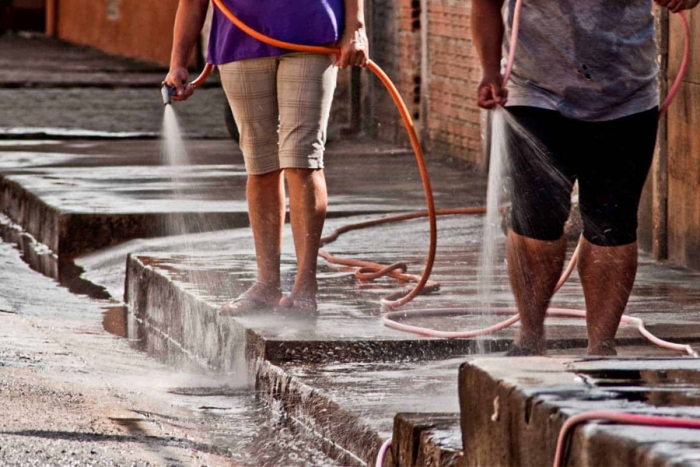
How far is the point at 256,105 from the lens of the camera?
662 centimetres

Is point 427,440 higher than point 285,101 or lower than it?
lower

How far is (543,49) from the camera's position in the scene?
18.0 ft

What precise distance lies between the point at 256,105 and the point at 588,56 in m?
1.61

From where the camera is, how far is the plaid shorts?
6.52 metres

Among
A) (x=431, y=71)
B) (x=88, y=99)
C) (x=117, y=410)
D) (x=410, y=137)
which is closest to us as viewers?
(x=117, y=410)

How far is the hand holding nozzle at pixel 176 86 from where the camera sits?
22.2 feet

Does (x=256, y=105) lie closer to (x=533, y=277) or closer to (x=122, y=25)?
(x=533, y=277)

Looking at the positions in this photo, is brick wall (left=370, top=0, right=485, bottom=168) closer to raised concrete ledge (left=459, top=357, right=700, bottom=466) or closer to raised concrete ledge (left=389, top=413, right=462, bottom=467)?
raised concrete ledge (left=389, top=413, right=462, bottom=467)

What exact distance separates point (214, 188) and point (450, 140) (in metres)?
3.08

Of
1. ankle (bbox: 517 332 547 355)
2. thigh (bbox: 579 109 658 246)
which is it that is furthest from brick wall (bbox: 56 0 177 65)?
thigh (bbox: 579 109 658 246)

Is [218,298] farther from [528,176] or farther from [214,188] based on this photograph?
Answer: [214,188]

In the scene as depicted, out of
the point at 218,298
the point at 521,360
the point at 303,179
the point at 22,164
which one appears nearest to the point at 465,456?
the point at 521,360

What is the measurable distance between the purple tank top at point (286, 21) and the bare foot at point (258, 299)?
94cm

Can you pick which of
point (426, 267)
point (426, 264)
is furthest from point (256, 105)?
point (426, 264)
